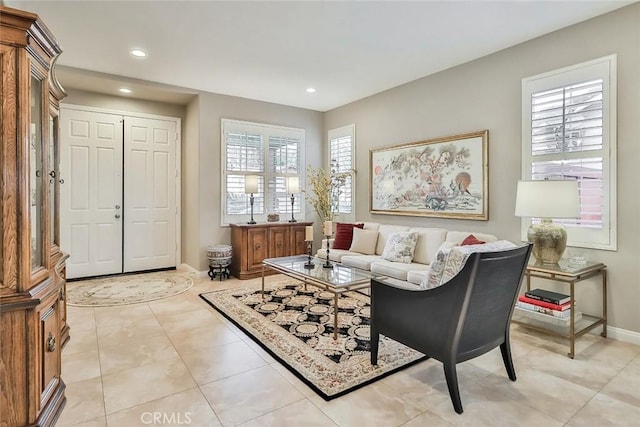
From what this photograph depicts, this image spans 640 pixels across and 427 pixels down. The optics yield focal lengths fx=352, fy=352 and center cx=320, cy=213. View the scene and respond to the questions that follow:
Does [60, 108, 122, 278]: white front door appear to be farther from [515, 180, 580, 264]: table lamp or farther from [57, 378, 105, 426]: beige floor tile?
[515, 180, 580, 264]: table lamp

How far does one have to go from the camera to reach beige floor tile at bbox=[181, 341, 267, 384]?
2.42m

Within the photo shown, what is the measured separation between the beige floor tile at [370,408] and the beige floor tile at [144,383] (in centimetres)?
91

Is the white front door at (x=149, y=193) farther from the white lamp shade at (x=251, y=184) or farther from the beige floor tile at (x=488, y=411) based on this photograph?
the beige floor tile at (x=488, y=411)

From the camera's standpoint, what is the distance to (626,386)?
7.45ft

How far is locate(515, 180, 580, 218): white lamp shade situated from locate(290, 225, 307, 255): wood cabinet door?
11.1 ft

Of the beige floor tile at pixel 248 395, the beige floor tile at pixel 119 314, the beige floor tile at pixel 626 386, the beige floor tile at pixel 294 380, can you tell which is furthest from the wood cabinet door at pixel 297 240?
the beige floor tile at pixel 626 386

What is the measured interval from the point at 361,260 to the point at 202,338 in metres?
2.05

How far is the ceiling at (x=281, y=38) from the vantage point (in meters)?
2.94

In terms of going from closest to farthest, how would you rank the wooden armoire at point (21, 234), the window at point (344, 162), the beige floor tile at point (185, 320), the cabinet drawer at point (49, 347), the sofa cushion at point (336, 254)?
the wooden armoire at point (21, 234)
the cabinet drawer at point (49, 347)
the beige floor tile at point (185, 320)
the sofa cushion at point (336, 254)
the window at point (344, 162)

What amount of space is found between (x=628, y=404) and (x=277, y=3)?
365 cm

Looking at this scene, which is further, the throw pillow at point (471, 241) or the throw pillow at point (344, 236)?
the throw pillow at point (344, 236)

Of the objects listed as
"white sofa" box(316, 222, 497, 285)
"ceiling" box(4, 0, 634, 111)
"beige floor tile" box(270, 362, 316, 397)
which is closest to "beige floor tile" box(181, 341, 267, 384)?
"beige floor tile" box(270, 362, 316, 397)

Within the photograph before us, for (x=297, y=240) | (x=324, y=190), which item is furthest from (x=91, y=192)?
(x=324, y=190)

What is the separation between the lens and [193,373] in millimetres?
2432
